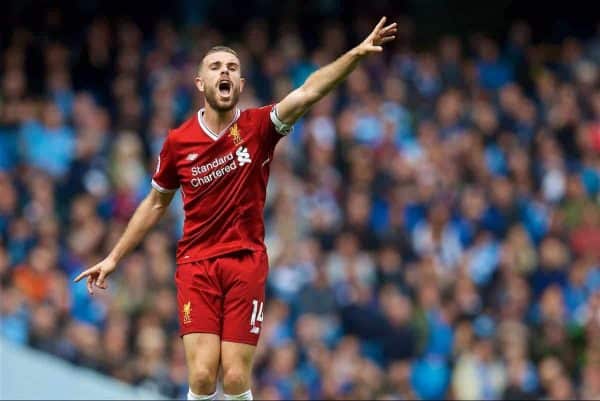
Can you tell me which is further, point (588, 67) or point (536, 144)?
point (588, 67)

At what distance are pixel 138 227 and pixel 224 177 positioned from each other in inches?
26.5

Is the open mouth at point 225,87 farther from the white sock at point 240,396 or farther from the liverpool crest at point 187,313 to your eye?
the white sock at point 240,396

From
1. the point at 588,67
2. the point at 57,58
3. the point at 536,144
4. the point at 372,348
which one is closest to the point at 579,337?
the point at 372,348

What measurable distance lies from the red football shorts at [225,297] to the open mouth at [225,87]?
915 mm

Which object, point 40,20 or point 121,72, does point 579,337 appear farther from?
point 40,20

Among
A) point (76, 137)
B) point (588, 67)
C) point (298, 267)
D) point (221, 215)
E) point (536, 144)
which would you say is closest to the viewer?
point (221, 215)

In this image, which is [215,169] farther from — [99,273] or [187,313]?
[99,273]

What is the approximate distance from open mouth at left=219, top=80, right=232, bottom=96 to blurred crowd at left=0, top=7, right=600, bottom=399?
5189 mm

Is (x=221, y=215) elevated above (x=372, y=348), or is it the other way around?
(x=221, y=215)

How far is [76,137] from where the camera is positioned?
53.8ft

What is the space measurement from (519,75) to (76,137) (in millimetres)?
6439

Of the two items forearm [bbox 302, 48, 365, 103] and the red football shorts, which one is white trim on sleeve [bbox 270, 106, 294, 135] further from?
the red football shorts

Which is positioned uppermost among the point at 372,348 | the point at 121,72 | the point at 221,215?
the point at 121,72

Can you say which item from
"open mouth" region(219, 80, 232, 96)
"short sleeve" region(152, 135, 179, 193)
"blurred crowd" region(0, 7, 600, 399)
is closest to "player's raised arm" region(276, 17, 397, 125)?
"open mouth" region(219, 80, 232, 96)
